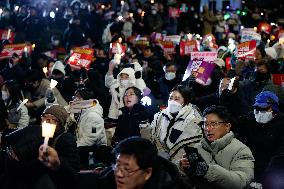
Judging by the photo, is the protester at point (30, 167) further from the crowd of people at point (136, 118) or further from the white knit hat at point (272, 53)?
the white knit hat at point (272, 53)

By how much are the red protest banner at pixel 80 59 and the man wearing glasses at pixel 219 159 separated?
744 centimetres

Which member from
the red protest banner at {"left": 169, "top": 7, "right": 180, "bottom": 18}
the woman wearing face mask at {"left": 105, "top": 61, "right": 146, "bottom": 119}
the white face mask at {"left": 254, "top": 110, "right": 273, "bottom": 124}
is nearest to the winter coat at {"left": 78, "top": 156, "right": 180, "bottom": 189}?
the white face mask at {"left": 254, "top": 110, "right": 273, "bottom": 124}

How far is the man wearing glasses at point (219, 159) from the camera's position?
4625 mm

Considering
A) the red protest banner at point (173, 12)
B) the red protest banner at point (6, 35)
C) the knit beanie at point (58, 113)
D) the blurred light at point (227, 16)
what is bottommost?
the knit beanie at point (58, 113)

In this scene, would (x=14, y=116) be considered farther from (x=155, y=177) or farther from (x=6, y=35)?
(x=6, y=35)

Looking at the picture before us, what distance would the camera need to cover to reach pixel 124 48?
15.3 metres

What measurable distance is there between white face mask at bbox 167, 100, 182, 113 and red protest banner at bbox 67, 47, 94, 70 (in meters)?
6.12

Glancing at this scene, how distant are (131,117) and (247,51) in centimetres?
498

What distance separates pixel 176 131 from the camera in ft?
20.9

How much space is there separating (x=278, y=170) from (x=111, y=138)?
3791 millimetres

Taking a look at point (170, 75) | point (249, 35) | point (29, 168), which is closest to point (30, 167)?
point (29, 168)

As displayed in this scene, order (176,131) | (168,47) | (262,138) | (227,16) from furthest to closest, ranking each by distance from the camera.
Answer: (227,16), (168,47), (262,138), (176,131)

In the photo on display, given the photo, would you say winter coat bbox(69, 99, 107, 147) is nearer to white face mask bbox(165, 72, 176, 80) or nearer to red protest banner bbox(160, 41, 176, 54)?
white face mask bbox(165, 72, 176, 80)

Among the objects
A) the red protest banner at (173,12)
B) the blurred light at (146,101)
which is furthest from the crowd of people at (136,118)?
the red protest banner at (173,12)
